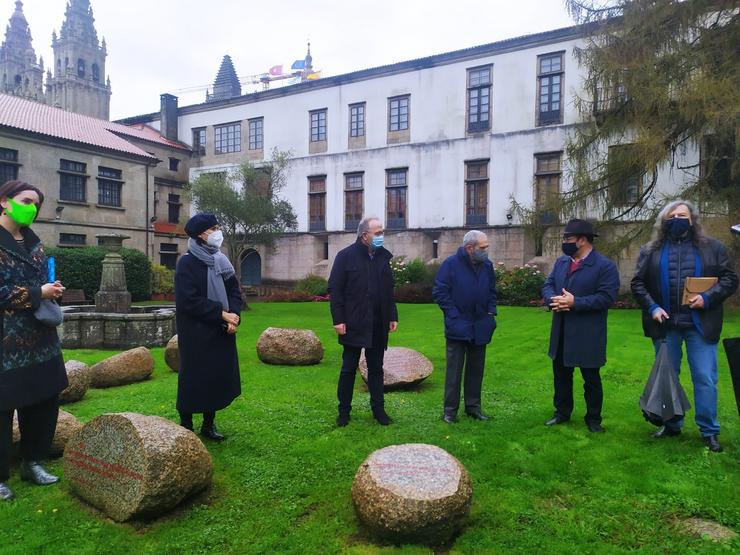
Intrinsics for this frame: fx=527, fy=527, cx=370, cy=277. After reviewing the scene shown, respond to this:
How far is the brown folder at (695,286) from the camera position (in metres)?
4.55

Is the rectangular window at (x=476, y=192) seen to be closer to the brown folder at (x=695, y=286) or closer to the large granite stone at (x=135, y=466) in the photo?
the brown folder at (x=695, y=286)

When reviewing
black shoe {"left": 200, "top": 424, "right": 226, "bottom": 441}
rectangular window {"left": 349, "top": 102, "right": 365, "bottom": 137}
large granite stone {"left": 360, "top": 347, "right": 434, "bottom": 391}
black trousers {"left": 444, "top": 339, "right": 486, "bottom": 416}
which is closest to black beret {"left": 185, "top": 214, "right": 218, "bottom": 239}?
black shoe {"left": 200, "top": 424, "right": 226, "bottom": 441}

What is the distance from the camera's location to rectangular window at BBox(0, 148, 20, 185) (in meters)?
22.8

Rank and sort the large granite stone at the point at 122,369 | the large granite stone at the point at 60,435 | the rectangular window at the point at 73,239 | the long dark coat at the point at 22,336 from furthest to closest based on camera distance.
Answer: the rectangular window at the point at 73,239 < the large granite stone at the point at 122,369 < the large granite stone at the point at 60,435 < the long dark coat at the point at 22,336

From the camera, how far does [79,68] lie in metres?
61.0

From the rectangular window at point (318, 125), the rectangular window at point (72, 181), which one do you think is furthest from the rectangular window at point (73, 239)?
the rectangular window at point (318, 125)

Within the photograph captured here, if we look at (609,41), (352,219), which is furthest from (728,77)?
(352,219)

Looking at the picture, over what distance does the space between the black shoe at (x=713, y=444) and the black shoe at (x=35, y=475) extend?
5.41 metres

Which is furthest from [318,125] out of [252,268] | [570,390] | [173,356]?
[570,390]

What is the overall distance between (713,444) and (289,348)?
6150 millimetres

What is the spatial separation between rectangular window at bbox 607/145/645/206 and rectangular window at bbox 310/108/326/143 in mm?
19194

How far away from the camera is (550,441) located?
4.90 meters

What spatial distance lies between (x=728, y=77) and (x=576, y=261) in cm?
1176

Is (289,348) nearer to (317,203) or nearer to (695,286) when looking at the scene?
(695,286)
